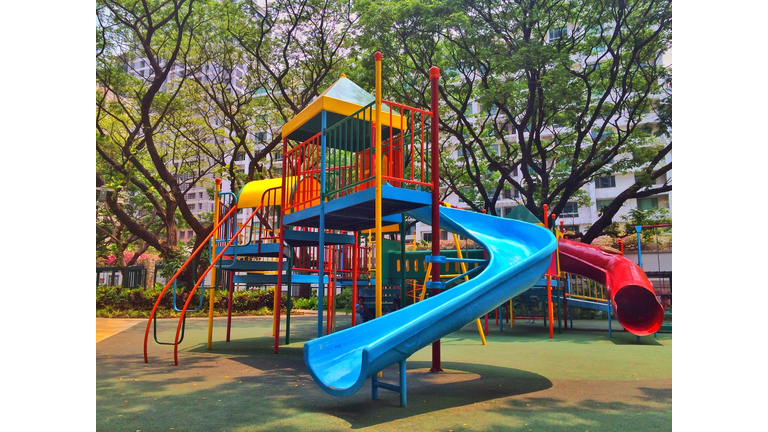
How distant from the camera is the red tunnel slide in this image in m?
9.27

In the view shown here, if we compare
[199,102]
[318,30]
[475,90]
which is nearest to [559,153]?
[475,90]

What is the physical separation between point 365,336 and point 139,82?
51.4 feet

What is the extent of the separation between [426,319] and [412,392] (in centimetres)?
107

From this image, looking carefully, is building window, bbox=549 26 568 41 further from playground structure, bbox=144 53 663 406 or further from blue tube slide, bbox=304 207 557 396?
blue tube slide, bbox=304 207 557 396

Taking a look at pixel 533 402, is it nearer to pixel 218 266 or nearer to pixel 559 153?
pixel 218 266

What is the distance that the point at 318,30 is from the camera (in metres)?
16.7

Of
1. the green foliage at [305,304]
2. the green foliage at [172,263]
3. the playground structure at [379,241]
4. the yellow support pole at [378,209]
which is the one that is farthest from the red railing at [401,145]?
the green foliage at [305,304]

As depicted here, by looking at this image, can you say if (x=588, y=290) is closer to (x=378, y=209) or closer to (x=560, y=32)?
(x=560, y=32)

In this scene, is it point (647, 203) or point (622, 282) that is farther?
point (647, 203)

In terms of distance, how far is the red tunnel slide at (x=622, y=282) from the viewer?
927cm

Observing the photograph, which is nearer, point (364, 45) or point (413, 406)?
point (413, 406)

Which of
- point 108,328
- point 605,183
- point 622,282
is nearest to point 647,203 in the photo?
point 605,183

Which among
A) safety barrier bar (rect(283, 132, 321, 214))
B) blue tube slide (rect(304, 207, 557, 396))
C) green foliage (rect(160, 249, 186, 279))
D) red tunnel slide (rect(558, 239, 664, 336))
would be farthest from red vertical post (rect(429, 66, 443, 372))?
green foliage (rect(160, 249, 186, 279))

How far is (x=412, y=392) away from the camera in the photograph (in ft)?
16.6
